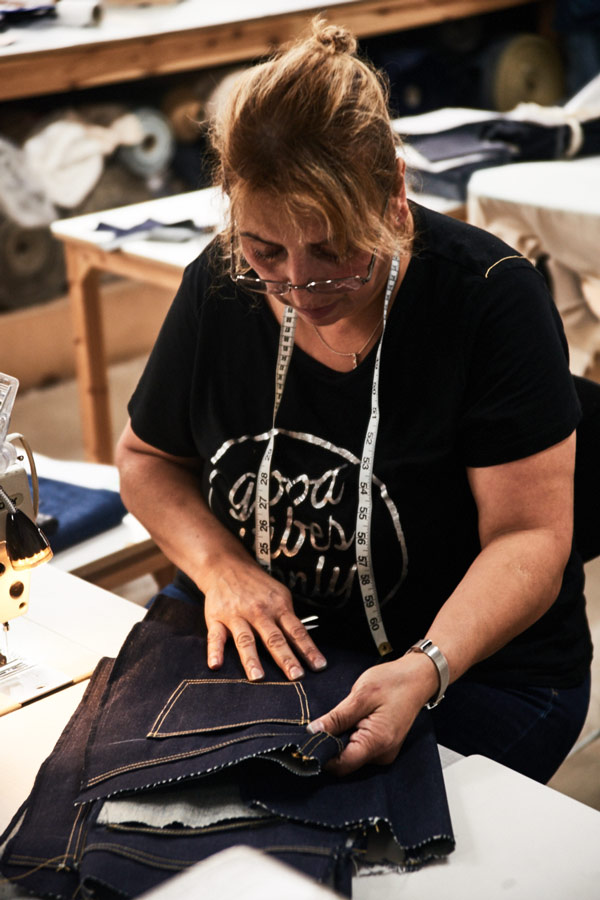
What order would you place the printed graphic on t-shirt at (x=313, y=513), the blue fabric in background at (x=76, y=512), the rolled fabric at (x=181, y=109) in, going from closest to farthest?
the printed graphic on t-shirt at (x=313, y=513) < the blue fabric in background at (x=76, y=512) < the rolled fabric at (x=181, y=109)

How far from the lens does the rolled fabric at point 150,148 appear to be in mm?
4066

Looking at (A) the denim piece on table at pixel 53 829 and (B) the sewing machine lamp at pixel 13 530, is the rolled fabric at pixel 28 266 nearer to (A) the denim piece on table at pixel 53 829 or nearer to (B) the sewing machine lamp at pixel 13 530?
(B) the sewing machine lamp at pixel 13 530

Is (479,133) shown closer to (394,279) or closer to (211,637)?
(394,279)

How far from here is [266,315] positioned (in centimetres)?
147

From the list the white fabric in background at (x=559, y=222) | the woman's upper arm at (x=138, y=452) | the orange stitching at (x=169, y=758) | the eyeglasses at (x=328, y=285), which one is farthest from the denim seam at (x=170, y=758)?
the white fabric in background at (x=559, y=222)

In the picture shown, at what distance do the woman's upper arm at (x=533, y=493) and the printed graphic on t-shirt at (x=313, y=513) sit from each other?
13 centimetres

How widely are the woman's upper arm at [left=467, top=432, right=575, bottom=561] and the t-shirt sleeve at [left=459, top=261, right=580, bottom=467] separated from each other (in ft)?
0.05

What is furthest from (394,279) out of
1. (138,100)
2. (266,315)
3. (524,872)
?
(138,100)

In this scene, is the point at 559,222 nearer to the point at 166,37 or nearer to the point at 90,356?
the point at 90,356

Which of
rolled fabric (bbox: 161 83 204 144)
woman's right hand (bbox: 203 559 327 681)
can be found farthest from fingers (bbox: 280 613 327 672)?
rolled fabric (bbox: 161 83 204 144)

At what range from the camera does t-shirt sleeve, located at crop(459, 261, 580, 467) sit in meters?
1.27

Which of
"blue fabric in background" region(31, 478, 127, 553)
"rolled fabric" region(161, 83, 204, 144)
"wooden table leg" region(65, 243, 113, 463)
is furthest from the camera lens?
"rolled fabric" region(161, 83, 204, 144)

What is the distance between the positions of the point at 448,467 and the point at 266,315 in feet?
1.11

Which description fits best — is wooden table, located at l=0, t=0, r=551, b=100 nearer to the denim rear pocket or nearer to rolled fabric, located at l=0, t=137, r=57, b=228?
rolled fabric, located at l=0, t=137, r=57, b=228
